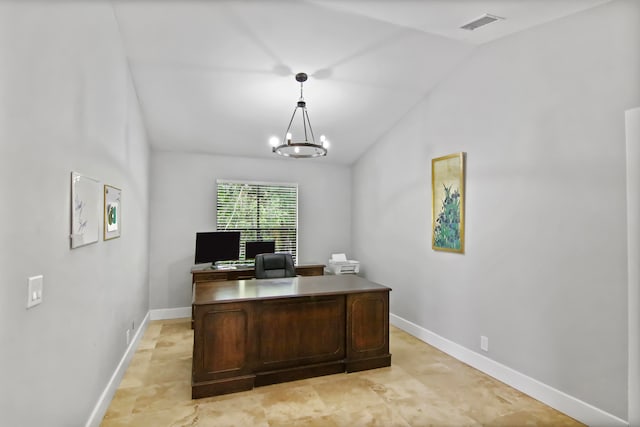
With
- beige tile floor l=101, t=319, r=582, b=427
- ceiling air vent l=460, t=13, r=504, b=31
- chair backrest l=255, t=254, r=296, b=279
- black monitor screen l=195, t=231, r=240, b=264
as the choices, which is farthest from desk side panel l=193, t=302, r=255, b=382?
ceiling air vent l=460, t=13, r=504, b=31

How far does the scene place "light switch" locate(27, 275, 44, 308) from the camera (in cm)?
148

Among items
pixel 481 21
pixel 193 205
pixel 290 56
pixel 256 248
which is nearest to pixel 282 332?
pixel 256 248

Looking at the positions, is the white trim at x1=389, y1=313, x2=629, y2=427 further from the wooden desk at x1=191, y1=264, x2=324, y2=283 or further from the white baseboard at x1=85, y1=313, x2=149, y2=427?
the white baseboard at x1=85, y1=313, x2=149, y2=427

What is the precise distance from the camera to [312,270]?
213 inches

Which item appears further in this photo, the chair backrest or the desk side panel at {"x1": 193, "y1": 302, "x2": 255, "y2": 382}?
the chair backrest

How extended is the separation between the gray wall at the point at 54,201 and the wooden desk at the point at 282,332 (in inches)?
30.6

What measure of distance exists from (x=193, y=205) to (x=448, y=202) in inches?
146

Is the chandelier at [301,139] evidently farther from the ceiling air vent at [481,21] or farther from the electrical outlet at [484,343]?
the electrical outlet at [484,343]

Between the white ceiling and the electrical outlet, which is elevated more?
the white ceiling

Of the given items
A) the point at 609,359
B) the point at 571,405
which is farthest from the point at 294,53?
the point at 571,405

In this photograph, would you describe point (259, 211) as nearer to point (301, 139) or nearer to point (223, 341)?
point (301, 139)

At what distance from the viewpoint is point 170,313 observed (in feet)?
16.9

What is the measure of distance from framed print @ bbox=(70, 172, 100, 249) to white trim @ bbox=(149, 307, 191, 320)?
3.02 meters

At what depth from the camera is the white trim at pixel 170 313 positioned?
16.7ft
